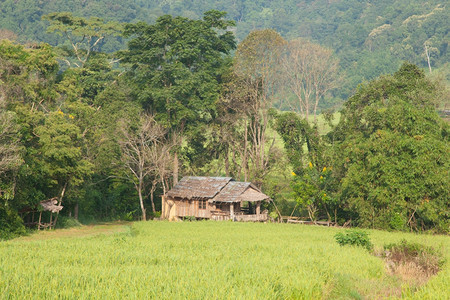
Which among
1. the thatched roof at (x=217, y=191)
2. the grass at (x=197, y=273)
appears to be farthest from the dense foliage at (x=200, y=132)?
the grass at (x=197, y=273)

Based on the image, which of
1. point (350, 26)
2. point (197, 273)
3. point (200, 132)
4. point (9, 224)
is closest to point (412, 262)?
point (197, 273)

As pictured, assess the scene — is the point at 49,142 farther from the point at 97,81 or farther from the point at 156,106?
the point at 97,81

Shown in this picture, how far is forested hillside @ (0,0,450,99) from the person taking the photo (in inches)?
3509

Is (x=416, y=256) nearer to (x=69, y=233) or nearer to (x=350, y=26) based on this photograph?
(x=69, y=233)

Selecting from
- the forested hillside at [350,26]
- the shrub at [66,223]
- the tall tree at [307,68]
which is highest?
the forested hillside at [350,26]

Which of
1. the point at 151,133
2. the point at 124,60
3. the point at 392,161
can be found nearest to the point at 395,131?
the point at 392,161

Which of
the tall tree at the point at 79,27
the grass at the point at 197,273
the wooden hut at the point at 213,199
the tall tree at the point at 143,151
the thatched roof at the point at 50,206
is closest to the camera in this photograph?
the grass at the point at 197,273

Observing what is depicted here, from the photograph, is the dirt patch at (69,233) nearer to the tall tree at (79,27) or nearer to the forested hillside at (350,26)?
the tall tree at (79,27)

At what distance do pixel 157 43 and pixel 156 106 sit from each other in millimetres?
5217

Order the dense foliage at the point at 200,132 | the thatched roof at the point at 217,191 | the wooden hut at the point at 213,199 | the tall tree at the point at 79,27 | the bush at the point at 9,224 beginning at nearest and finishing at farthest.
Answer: the bush at the point at 9,224, the dense foliage at the point at 200,132, the thatched roof at the point at 217,191, the wooden hut at the point at 213,199, the tall tree at the point at 79,27

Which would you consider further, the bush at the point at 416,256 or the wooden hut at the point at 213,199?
the wooden hut at the point at 213,199

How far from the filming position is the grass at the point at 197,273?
10.0 meters

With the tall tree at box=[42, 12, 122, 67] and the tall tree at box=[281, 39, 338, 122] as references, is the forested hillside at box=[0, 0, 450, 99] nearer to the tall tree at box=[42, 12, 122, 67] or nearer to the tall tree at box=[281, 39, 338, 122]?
the tall tree at box=[42, 12, 122, 67]

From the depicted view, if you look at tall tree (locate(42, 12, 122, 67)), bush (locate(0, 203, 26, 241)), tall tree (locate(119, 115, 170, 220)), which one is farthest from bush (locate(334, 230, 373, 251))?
tall tree (locate(42, 12, 122, 67))
